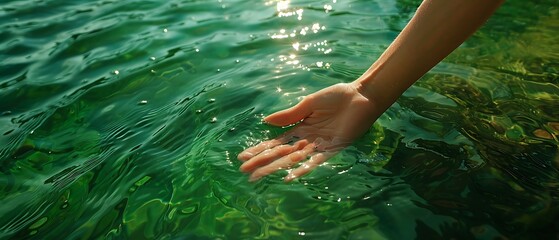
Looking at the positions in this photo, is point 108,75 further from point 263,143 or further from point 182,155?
point 263,143

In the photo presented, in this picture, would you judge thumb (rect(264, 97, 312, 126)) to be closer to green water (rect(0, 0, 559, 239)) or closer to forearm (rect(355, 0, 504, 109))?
green water (rect(0, 0, 559, 239))

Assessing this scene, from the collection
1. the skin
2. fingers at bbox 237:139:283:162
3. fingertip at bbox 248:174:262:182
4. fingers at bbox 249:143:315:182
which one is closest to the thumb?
the skin

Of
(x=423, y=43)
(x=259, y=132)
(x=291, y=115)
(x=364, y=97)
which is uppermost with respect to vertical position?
(x=423, y=43)

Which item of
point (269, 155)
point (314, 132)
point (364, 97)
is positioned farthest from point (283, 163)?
point (364, 97)

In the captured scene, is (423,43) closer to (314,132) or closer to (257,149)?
(314,132)

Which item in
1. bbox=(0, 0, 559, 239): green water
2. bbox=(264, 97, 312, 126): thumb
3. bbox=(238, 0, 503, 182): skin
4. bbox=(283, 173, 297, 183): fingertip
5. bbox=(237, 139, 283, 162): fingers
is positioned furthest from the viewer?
bbox=(264, 97, 312, 126): thumb
